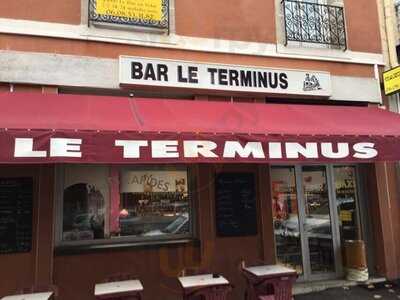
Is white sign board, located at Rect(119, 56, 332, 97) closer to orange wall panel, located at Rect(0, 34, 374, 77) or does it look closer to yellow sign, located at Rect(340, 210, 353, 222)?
orange wall panel, located at Rect(0, 34, 374, 77)

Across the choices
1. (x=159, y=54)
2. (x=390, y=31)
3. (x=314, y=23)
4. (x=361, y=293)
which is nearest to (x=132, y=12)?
(x=159, y=54)

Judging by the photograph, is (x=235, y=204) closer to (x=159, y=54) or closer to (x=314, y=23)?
(x=159, y=54)

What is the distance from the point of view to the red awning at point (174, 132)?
4.62 m

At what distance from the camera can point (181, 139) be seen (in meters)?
5.03

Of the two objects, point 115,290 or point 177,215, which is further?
point 177,215

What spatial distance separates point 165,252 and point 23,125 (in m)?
2.92

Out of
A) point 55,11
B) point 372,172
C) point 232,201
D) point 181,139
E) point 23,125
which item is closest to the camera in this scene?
point 23,125

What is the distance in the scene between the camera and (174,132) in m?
5.04

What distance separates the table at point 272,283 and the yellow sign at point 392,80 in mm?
4171

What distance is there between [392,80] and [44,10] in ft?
19.9

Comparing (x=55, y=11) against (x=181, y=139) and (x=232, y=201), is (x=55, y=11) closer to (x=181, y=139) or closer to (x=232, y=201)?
(x=181, y=139)

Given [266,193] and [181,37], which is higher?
[181,37]

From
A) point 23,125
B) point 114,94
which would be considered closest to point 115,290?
point 23,125

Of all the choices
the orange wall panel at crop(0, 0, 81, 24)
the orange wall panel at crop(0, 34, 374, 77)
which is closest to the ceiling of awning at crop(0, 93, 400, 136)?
the orange wall panel at crop(0, 34, 374, 77)
